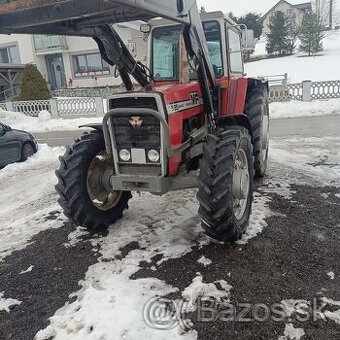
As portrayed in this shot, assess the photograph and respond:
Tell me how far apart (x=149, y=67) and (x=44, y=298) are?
342 cm

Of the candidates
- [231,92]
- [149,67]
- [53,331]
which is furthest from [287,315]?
[149,67]

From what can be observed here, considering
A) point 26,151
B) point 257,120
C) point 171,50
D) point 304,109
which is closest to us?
point 171,50

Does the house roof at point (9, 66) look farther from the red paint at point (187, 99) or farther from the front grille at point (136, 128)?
the front grille at point (136, 128)

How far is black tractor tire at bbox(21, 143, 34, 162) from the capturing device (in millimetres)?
10062

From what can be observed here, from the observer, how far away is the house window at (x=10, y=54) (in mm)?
33344

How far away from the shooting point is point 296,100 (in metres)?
18.4

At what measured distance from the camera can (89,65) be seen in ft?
99.1

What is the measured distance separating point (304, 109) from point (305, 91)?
2.08 m

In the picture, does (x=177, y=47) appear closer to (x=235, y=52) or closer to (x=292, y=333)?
(x=235, y=52)

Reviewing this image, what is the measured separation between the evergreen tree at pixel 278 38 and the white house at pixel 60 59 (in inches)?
723

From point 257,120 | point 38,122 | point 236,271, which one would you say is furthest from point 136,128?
point 38,122

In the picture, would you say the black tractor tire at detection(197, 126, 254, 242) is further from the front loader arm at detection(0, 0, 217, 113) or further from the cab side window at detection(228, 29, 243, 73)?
the cab side window at detection(228, 29, 243, 73)

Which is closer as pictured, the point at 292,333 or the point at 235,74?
the point at 292,333

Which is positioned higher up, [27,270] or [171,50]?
[171,50]
